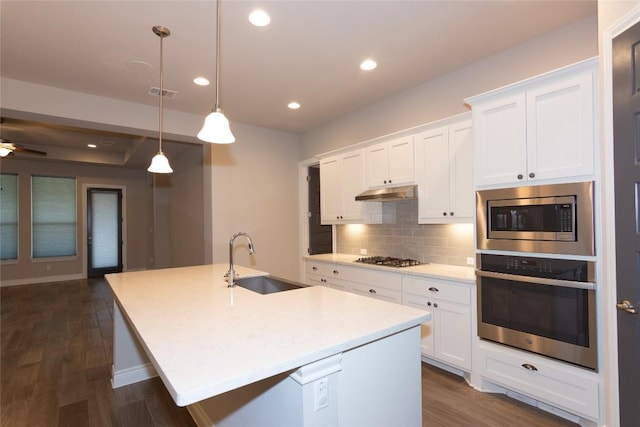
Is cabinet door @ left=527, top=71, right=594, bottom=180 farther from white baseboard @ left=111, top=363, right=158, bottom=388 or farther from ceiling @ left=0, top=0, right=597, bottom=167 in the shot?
white baseboard @ left=111, top=363, right=158, bottom=388

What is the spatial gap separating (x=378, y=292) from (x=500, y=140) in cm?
184

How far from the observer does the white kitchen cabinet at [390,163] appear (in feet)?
10.8

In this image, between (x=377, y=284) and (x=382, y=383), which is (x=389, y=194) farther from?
(x=382, y=383)

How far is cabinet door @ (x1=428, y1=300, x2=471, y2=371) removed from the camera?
103 inches

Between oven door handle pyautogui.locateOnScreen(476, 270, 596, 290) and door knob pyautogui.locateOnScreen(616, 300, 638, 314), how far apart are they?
291 millimetres

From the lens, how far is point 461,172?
2.83 metres

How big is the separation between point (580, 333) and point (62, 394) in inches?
153

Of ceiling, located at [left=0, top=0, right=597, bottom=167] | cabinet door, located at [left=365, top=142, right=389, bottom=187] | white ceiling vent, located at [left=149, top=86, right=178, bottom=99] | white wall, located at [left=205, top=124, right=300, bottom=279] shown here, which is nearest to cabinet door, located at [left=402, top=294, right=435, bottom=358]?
cabinet door, located at [left=365, top=142, right=389, bottom=187]

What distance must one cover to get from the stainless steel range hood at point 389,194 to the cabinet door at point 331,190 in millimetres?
483

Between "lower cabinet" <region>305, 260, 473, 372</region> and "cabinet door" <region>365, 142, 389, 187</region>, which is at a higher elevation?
"cabinet door" <region>365, 142, 389, 187</region>

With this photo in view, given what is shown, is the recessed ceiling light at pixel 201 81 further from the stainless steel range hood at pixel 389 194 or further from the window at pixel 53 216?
the window at pixel 53 216

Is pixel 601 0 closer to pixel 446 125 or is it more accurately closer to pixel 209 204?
pixel 446 125

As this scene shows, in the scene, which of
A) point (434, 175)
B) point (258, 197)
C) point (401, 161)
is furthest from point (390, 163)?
point (258, 197)

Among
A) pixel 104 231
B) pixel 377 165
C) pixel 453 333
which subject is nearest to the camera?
pixel 453 333
